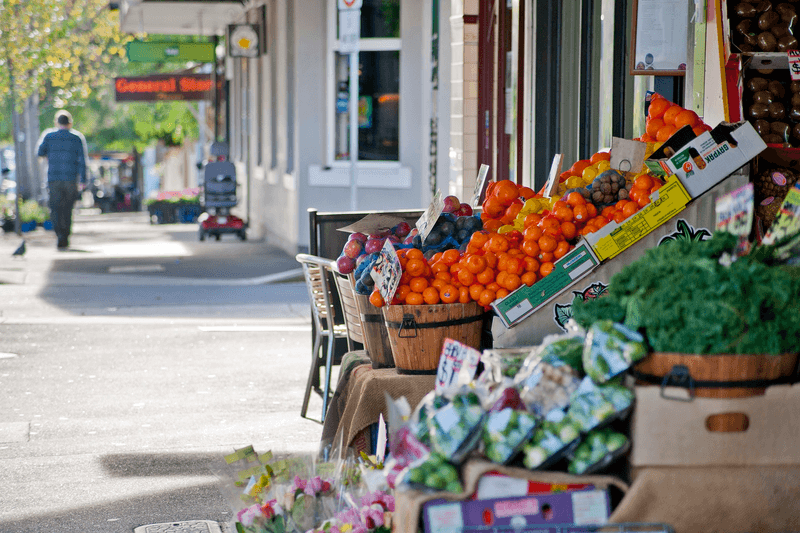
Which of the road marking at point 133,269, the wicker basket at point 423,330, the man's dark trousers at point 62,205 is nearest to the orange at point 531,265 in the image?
the wicker basket at point 423,330

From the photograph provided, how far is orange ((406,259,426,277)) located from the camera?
3930 mm

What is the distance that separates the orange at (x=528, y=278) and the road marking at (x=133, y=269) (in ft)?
33.3

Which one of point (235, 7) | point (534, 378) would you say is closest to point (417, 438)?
point (534, 378)

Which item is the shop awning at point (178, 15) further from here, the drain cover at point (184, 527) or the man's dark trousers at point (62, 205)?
the drain cover at point (184, 527)

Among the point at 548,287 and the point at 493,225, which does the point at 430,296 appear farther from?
the point at 493,225

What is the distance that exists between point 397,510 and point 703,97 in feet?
9.63

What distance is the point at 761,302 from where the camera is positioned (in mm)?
2637

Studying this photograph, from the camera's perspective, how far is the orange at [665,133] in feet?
14.1

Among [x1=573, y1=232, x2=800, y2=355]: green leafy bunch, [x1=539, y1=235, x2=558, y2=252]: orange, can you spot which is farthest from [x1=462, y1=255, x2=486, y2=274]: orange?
[x1=573, y1=232, x2=800, y2=355]: green leafy bunch

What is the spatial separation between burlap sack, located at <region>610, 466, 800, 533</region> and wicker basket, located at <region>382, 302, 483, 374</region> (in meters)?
1.35

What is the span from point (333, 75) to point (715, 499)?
39.3ft

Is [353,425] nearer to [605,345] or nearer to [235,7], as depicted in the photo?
[605,345]

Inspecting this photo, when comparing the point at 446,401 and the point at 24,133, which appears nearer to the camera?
the point at 446,401

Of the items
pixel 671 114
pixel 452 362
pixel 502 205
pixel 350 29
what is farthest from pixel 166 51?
pixel 452 362
